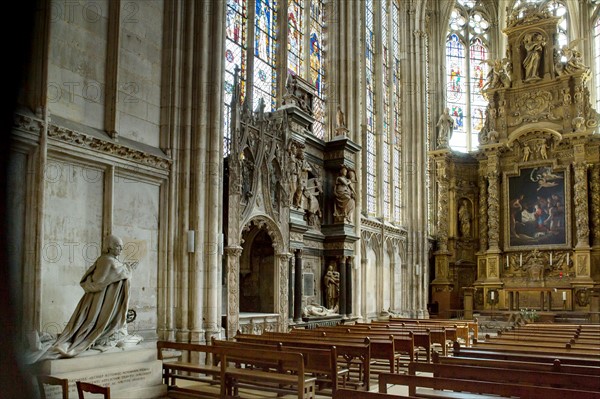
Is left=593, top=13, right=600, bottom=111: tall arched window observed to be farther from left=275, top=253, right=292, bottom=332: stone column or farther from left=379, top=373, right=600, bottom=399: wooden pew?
left=379, top=373, right=600, bottom=399: wooden pew

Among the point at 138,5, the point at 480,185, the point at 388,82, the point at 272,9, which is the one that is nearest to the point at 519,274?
the point at 480,185

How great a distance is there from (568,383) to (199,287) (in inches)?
326

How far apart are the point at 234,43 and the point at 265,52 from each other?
1.78m

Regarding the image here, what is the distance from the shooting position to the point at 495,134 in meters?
31.4

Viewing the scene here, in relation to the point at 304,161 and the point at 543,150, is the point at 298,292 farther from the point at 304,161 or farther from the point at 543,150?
the point at 543,150

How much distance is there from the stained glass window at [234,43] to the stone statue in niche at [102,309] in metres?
9.75

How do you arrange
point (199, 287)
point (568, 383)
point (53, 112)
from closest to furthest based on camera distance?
1. point (568, 383)
2. point (53, 112)
3. point (199, 287)

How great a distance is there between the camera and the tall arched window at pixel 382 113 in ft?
86.3

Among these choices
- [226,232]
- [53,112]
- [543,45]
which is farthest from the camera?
[543,45]

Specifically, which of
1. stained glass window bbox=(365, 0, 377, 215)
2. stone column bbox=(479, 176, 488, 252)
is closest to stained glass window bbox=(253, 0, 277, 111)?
stained glass window bbox=(365, 0, 377, 215)

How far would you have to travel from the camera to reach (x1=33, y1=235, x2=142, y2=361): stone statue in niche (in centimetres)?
778

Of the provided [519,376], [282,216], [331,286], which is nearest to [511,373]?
[519,376]

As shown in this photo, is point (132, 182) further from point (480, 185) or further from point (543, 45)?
point (543, 45)

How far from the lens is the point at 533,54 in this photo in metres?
31.1
